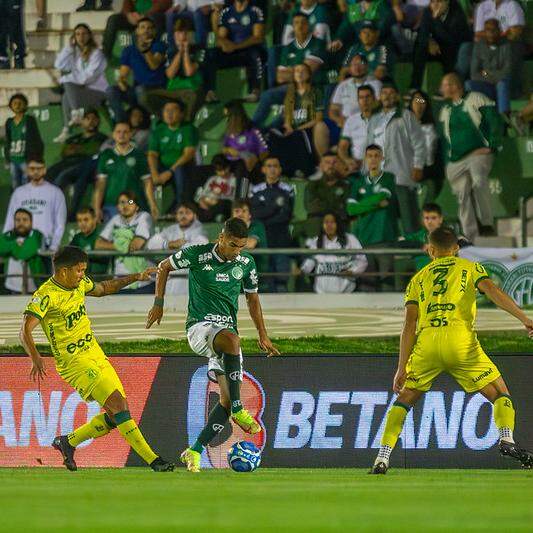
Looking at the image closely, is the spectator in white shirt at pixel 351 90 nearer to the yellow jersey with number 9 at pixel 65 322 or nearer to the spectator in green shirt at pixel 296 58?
the spectator in green shirt at pixel 296 58

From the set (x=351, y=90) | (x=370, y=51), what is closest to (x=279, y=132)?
(x=351, y=90)

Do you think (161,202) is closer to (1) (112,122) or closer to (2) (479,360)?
(1) (112,122)

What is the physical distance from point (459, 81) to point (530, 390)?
301 inches

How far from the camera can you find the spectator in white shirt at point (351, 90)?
1966cm

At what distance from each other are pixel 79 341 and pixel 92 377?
0.97 ft

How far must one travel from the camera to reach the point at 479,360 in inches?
428

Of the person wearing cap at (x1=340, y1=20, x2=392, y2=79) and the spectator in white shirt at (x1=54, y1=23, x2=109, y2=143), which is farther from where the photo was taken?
the spectator in white shirt at (x1=54, y1=23, x2=109, y2=143)

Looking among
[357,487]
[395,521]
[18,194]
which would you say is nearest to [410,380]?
[357,487]

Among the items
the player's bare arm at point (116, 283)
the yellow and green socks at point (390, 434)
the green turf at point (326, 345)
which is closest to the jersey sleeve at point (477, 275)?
the yellow and green socks at point (390, 434)

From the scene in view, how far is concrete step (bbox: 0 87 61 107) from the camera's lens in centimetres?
2262

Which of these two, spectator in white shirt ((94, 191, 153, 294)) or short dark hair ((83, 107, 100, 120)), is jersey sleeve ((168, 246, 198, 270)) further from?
short dark hair ((83, 107, 100, 120))

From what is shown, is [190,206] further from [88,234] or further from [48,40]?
[48,40]

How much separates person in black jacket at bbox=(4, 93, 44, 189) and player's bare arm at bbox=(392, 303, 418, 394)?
433 inches

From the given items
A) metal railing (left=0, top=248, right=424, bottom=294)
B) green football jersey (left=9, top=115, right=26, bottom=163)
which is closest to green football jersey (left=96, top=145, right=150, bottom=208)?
metal railing (left=0, top=248, right=424, bottom=294)
